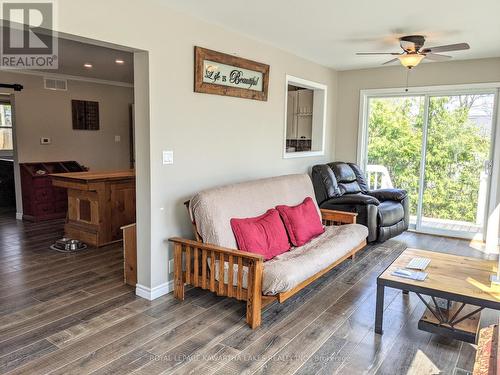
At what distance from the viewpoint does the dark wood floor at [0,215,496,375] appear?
89.9 inches

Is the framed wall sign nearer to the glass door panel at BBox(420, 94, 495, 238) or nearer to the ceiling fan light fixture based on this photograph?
the ceiling fan light fixture

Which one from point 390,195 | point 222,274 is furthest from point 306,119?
point 222,274

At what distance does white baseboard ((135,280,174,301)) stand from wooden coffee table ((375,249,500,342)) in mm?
1705

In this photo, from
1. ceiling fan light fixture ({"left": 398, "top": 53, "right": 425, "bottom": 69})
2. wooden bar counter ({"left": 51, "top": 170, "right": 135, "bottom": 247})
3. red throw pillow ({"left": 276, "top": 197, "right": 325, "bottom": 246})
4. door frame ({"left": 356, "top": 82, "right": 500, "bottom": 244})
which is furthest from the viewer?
door frame ({"left": 356, "top": 82, "right": 500, "bottom": 244})

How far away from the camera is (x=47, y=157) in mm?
6359

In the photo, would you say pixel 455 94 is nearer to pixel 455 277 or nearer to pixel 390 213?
pixel 390 213

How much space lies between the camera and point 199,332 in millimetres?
2660

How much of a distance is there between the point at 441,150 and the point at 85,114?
5.82m

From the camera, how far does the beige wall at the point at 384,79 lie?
16.3 ft

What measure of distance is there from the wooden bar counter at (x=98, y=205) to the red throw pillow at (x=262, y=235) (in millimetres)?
2064

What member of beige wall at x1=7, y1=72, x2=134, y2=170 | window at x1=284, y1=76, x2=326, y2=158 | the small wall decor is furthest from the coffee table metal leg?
the small wall decor

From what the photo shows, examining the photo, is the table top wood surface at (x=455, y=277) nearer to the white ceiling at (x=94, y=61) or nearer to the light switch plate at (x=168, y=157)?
the light switch plate at (x=168, y=157)

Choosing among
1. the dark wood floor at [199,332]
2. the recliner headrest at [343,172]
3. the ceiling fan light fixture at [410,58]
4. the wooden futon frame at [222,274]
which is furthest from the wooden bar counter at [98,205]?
the ceiling fan light fixture at [410,58]

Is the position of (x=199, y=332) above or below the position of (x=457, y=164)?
below
